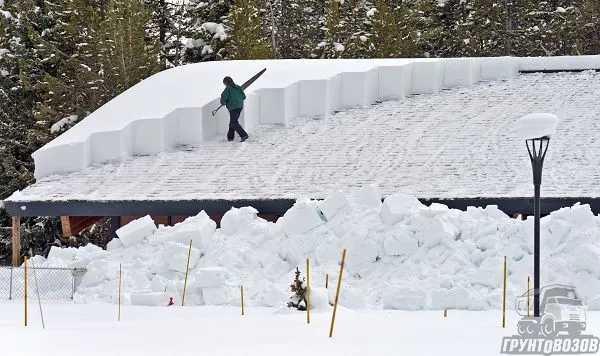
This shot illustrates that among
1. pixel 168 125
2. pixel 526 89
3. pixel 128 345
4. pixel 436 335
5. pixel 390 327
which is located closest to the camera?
pixel 128 345

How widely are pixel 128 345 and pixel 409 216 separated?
636 centimetres

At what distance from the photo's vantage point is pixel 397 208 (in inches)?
629

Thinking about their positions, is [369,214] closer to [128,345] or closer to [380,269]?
[380,269]

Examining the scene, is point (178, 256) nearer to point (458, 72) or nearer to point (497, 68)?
point (458, 72)

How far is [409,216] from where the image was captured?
629 inches

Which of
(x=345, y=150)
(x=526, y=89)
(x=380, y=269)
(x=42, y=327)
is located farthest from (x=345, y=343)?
(x=526, y=89)

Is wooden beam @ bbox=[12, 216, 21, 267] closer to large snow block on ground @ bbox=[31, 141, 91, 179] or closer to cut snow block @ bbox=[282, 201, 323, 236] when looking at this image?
large snow block on ground @ bbox=[31, 141, 91, 179]

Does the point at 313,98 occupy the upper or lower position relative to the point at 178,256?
upper

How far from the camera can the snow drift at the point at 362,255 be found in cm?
1465

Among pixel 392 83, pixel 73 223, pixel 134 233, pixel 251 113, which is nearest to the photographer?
pixel 134 233

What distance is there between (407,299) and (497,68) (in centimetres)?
1390

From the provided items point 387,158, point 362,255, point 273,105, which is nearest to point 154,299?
point 362,255

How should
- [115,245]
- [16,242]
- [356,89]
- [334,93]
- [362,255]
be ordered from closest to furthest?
1. [362,255]
2. [115,245]
3. [16,242]
4. [334,93]
5. [356,89]

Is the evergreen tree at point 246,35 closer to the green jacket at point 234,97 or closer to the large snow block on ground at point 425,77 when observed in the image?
the large snow block on ground at point 425,77
